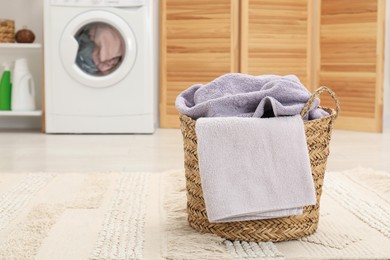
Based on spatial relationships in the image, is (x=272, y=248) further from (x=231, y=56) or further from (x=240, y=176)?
(x=231, y=56)

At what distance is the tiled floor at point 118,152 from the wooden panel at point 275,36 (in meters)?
0.61

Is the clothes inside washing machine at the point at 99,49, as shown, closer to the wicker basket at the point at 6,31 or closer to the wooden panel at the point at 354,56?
the wicker basket at the point at 6,31

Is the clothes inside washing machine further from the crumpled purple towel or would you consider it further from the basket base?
the basket base

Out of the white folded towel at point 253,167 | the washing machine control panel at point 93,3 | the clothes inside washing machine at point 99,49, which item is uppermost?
the washing machine control panel at point 93,3

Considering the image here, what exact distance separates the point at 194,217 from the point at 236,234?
145mm

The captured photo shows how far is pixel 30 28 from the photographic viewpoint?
4441 mm

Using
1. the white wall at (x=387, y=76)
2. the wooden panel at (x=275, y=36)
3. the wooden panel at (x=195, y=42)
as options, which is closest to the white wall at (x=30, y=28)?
the wooden panel at (x=195, y=42)

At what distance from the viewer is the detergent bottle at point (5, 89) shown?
13.7 feet

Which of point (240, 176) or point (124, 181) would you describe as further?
point (124, 181)

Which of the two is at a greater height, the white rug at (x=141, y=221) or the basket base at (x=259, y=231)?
the basket base at (x=259, y=231)

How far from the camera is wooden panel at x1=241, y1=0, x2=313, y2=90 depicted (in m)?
4.39

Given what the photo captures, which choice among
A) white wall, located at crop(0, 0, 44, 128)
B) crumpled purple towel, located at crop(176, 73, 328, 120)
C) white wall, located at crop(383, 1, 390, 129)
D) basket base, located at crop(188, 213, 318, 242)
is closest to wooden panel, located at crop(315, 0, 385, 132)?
white wall, located at crop(383, 1, 390, 129)

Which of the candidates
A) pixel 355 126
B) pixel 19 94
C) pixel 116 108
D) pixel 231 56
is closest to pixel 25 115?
pixel 19 94

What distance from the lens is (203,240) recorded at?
1561 mm
